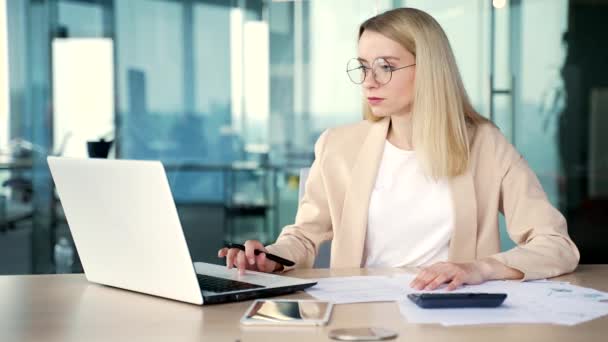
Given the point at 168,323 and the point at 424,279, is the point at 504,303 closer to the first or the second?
the point at 424,279

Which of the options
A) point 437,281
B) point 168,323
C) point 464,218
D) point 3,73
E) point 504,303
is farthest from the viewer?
point 3,73

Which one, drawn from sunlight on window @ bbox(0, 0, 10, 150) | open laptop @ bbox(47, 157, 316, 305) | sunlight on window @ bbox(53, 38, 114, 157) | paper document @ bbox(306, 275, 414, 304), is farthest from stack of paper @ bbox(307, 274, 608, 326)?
sunlight on window @ bbox(0, 0, 10, 150)

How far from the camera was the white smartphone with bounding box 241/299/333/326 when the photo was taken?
1921mm

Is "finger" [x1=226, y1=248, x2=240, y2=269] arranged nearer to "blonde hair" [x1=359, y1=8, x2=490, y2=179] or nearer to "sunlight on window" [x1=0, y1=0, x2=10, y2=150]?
"blonde hair" [x1=359, y1=8, x2=490, y2=179]

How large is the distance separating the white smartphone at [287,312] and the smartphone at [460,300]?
0.62 ft

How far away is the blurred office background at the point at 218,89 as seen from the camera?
6.36 meters

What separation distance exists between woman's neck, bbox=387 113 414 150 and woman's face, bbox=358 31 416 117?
0.10 metres

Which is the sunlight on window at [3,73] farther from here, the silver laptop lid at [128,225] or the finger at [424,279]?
the finger at [424,279]

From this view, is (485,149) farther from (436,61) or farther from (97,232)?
(97,232)

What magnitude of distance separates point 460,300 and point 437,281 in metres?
0.22

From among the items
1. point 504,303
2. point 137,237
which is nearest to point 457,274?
point 504,303

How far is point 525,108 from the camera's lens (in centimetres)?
651

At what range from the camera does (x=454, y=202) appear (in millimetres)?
2879

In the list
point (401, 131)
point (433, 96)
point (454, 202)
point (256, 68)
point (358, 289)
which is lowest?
point (358, 289)
